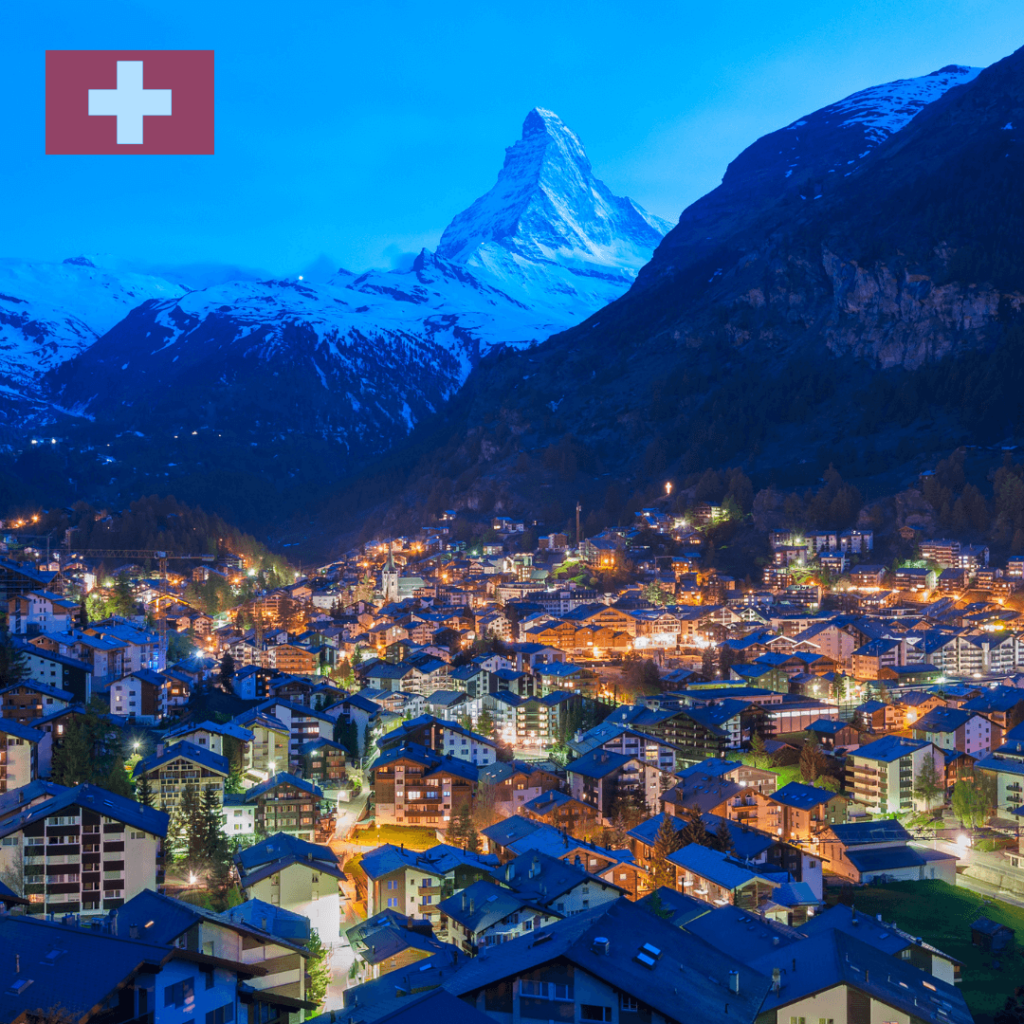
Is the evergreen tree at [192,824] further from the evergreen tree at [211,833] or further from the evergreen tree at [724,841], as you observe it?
the evergreen tree at [724,841]

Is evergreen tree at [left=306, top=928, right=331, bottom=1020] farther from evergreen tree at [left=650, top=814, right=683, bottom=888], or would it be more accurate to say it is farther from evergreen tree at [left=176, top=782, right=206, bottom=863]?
evergreen tree at [left=650, top=814, right=683, bottom=888]

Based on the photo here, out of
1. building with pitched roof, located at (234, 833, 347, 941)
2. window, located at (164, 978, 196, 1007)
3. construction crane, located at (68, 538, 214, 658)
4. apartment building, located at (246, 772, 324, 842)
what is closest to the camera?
window, located at (164, 978, 196, 1007)

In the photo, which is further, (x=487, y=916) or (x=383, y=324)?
(x=383, y=324)

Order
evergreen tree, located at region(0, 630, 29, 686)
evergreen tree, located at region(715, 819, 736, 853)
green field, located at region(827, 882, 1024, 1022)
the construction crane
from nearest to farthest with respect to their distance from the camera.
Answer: green field, located at region(827, 882, 1024, 1022) < evergreen tree, located at region(715, 819, 736, 853) < evergreen tree, located at region(0, 630, 29, 686) < the construction crane

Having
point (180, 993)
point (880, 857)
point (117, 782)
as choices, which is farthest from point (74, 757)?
point (880, 857)

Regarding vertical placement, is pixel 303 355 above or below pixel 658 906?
above

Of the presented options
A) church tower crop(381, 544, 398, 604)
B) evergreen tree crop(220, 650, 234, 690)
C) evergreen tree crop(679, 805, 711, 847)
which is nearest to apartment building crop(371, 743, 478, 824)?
evergreen tree crop(679, 805, 711, 847)

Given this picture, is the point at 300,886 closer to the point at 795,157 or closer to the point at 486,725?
the point at 486,725
